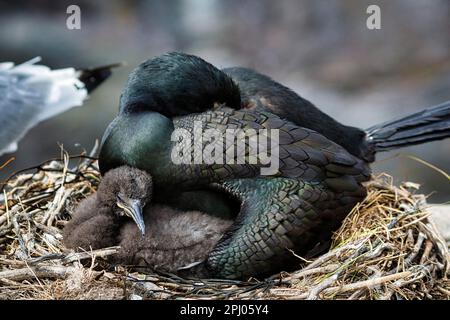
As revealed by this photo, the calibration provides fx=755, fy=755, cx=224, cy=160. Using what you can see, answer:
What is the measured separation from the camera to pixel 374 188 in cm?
430

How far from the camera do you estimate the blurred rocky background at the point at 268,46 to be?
8.96 metres

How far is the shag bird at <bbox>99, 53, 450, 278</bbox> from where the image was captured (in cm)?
348

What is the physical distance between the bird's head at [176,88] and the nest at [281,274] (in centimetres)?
76

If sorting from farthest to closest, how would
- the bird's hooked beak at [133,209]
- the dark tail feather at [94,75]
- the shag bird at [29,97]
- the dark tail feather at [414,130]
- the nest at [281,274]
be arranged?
the shag bird at [29,97], the dark tail feather at [94,75], the dark tail feather at [414,130], the bird's hooked beak at [133,209], the nest at [281,274]

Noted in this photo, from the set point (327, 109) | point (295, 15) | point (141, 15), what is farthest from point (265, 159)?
point (141, 15)

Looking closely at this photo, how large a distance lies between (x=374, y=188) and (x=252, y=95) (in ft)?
2.91

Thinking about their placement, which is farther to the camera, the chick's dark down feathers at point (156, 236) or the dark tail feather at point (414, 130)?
the dark tail feather at point (414, 130)

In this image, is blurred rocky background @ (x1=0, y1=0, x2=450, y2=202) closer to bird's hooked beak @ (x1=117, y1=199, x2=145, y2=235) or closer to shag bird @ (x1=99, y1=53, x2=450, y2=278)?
shag bird @ (x1=99, y1=53, x2=450, y2=278)
